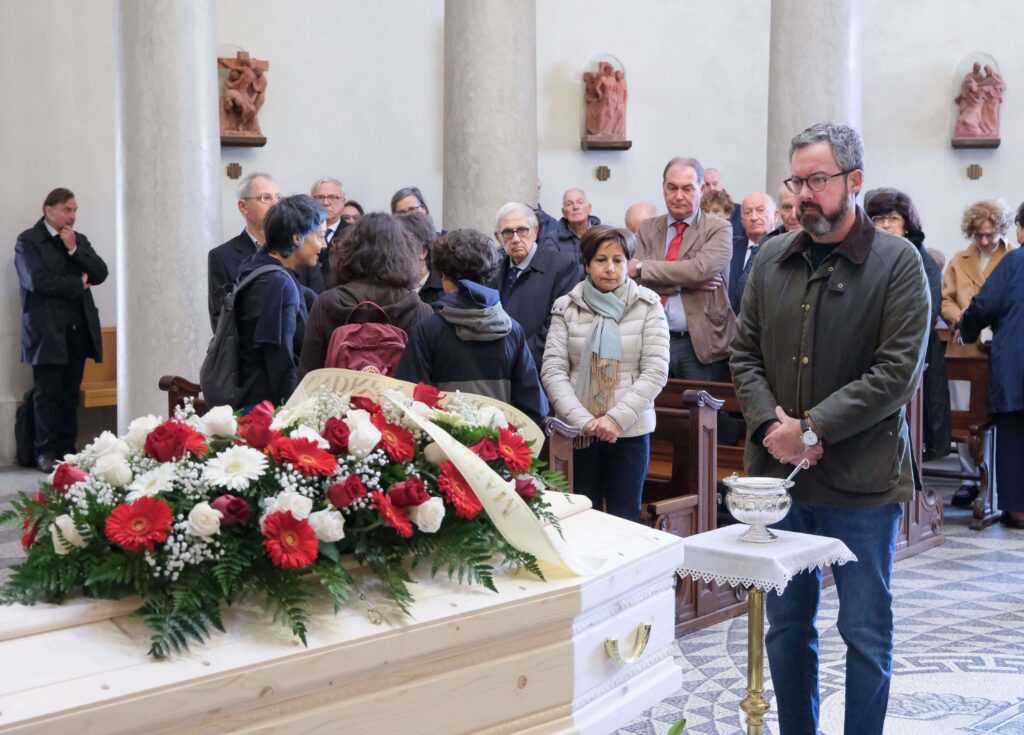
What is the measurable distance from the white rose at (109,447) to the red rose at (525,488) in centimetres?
74

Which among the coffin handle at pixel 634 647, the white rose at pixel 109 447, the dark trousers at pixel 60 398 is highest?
the white rose at pixel 109 447

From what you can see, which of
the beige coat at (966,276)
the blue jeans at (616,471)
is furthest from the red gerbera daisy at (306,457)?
the beige coat at (966,276)

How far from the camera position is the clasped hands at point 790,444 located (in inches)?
143

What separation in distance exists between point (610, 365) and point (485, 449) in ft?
9.69

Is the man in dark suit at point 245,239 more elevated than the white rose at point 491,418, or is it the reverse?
the man in dark suit at point 245,239

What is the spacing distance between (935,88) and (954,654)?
28.8 ft

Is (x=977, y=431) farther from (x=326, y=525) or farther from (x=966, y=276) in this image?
(x=326, y=525)

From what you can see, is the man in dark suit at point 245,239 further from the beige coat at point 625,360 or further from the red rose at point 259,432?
the red rose at point 259,432

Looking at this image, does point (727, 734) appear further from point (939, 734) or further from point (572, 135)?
point (572, 135)

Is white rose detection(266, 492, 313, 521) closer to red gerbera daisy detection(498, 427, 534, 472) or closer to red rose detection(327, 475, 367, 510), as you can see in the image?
red rose detection(327, 475, 367, 510)

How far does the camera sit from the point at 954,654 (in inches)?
207

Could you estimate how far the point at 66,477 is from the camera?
2232mm

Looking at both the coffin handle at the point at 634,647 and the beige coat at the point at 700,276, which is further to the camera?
the beige coat at the point at 700,276

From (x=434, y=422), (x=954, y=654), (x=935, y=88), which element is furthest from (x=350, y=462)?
(x=935, y=88)
